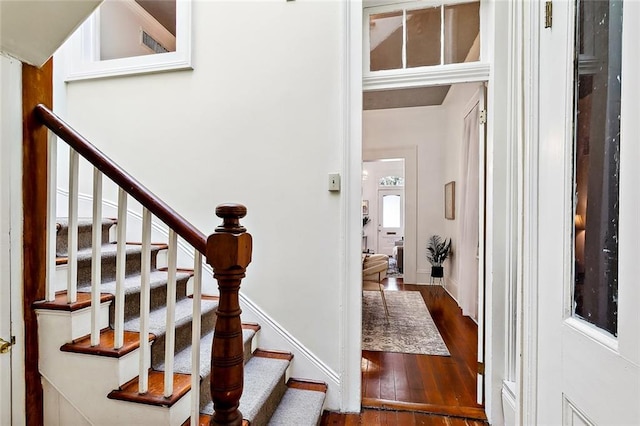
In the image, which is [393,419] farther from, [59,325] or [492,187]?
[59,325]

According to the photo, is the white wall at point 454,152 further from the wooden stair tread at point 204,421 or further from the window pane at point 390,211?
the window pane at point 390,211

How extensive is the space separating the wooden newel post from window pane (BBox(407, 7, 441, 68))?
1.80 metres

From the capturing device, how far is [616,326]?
0.72 metres

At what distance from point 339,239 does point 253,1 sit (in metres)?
1.74

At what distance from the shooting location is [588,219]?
2.74 ft

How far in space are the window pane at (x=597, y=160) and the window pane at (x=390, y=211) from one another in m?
8.63

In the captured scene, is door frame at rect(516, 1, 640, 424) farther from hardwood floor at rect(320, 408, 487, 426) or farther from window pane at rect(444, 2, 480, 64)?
window pane at rect(444, 2, 480, 64)

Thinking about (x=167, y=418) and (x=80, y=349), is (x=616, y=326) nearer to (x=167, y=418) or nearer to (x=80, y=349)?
(x=167, y=418)

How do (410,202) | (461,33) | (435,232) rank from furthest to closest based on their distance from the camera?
(410,202)
(435,232)
(461,33)

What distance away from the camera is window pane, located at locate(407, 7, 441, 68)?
2051mm

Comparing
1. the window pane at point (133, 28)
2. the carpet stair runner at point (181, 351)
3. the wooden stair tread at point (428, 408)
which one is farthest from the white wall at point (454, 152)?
the window pane at point (133, 28)

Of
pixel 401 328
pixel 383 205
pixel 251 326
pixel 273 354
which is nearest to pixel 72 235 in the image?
pixel 251 326

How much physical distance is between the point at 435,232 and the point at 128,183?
4.90 m

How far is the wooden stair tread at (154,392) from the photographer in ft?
3.75
